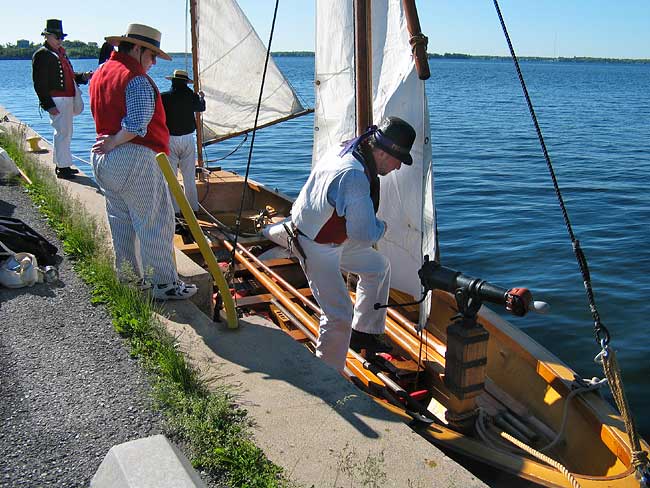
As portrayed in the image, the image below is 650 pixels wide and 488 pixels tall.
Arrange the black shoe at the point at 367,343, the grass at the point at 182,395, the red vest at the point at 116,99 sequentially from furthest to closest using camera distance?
1. the black shoe at the point at 367,343
2. the red vest at the point at 116,99
3. the grass at the point at 182,395

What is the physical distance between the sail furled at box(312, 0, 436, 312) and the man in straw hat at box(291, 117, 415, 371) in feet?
2.04

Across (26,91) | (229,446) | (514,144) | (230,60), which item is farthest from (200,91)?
(26,91)

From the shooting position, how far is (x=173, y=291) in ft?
15.5

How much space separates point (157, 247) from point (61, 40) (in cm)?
574

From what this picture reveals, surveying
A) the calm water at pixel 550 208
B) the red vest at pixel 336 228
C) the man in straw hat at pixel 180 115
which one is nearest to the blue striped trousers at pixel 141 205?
the red vest at pixel 336 228

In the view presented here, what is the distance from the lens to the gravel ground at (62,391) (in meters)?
2.99

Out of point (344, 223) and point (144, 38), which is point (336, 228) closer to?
point (344, 223)

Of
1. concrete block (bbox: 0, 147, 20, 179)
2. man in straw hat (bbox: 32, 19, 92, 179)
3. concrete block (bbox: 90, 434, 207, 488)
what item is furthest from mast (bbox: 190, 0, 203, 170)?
concrete block (bbox: 90, 434, 207, 488)

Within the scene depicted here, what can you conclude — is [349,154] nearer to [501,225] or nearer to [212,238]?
[212,238]

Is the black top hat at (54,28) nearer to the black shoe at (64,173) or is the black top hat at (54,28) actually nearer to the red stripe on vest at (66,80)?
the red stripe on vest at (66,80)

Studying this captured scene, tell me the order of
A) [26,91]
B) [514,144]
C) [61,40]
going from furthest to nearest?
[26,91] → [514,144] → [61,40]

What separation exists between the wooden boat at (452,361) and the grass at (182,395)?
0.95m

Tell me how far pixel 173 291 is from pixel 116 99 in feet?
4.52

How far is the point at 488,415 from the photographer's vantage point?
4395 mm
